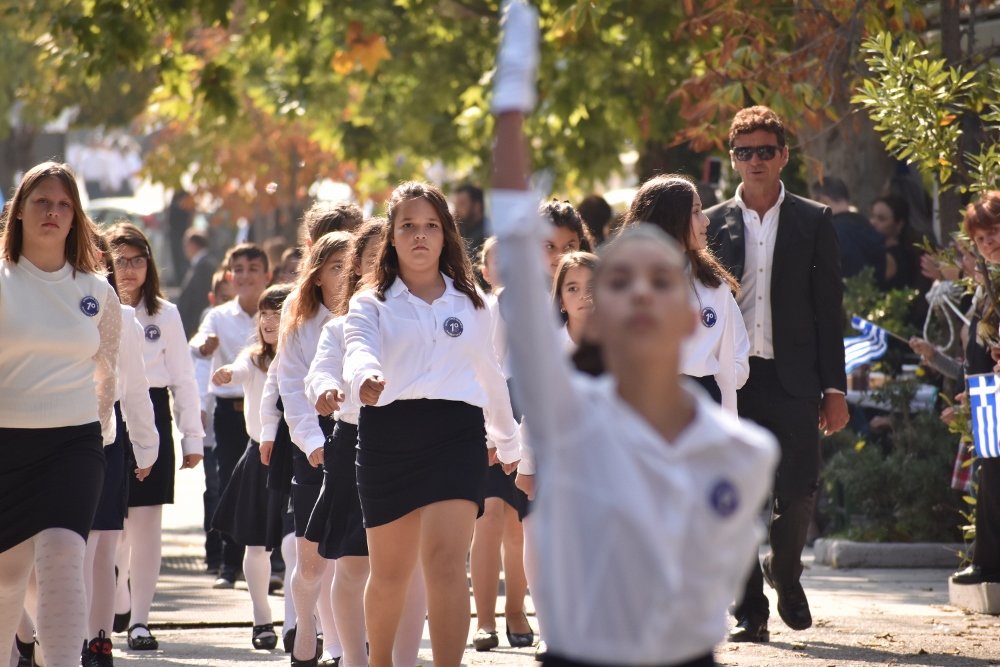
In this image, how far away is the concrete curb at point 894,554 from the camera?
36.5ft

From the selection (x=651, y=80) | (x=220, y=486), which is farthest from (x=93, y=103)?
(x=220, y=486)

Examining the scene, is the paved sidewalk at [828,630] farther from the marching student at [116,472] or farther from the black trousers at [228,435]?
the black trousers at [228,435]

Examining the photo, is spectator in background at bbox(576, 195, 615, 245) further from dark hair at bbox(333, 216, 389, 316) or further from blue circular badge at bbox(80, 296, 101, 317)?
blue circular badge at bbox(80, 296, 101, 317)

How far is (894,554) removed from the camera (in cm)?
1120

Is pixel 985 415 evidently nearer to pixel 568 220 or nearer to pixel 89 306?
pixel 568 220

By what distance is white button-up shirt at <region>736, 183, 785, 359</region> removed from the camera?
26.5ft

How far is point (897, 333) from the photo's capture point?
1199cm

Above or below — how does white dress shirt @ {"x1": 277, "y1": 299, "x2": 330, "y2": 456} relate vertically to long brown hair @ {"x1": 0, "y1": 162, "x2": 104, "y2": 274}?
Answer: below

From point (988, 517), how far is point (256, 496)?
3.74 meters

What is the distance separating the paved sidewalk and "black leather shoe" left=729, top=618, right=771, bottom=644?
8 cm

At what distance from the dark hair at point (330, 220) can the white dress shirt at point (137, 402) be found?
1289mm

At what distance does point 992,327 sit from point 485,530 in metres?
2.68

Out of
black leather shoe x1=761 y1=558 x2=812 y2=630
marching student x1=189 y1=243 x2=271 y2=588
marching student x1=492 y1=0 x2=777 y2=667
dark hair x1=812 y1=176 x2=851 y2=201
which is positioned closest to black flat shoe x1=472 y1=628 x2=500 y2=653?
black leather shoe x1=761 y1=558 x2=812 y2=630

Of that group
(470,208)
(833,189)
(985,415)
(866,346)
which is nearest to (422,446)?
(985,415)
